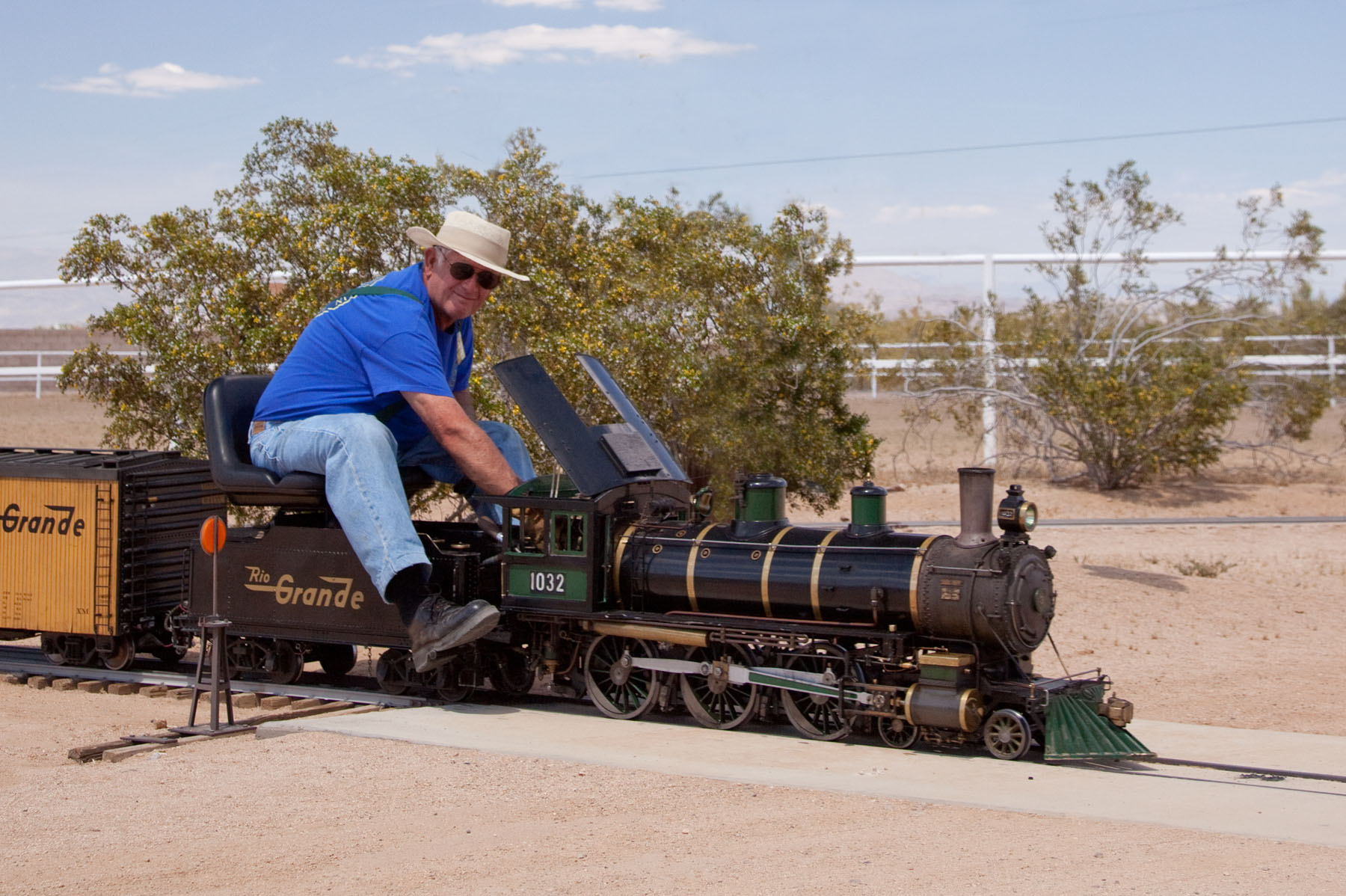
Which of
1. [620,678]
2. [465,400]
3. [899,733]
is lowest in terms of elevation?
[899,733]

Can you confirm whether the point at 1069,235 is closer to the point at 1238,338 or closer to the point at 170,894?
the point at 1238,338

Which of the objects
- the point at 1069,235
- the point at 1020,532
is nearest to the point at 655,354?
the point at 1020,532

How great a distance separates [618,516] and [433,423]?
1.30 meters

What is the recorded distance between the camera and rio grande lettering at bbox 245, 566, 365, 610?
9.55 metres

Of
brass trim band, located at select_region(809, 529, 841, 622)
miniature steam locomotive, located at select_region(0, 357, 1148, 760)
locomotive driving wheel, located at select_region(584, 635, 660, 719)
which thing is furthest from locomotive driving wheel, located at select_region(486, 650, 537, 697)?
brass trim band, located at select_region(809, 529, 841, 622)

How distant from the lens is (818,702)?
8.52 metres

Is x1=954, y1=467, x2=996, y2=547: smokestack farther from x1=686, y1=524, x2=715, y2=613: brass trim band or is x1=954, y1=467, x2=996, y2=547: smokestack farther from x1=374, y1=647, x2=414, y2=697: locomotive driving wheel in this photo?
x1=374, y1=647, x2=414, y2=697: locomotive driving wheel

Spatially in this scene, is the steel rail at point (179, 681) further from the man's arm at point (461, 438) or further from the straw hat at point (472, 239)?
the straw hat at point (472, 239)

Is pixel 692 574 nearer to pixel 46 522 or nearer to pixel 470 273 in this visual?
pixel 470 273

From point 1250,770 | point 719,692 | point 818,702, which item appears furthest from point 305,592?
point 1250,770

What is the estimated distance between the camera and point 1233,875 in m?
5.61

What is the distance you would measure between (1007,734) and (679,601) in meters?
2.10

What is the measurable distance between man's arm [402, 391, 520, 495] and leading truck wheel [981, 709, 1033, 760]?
3.25 m

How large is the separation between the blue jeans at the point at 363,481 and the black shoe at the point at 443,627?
284 millimetres
